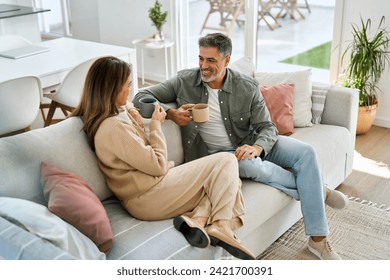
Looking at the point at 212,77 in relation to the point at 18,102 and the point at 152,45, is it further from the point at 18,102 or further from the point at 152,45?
the point at 152,45

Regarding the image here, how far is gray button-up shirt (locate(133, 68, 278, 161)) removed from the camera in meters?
2.77

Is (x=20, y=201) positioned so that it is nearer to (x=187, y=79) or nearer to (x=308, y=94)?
(x=187, y=79)

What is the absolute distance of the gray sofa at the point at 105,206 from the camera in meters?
1.71

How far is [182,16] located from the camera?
529cm

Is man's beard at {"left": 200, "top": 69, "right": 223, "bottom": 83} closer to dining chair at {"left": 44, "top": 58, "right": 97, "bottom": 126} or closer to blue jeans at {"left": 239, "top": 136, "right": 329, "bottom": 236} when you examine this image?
blue jeans at {"left": 239, "top": 136, "right": 329, "bottom": 236}

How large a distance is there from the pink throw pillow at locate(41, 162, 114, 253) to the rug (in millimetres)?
938

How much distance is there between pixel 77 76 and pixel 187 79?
1.10m

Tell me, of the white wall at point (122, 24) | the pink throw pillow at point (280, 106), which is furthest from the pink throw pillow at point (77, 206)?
the white wall at point (122, 24)

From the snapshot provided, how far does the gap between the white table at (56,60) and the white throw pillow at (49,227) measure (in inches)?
67.5

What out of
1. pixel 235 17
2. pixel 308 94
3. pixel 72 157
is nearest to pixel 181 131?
pixel 72 157

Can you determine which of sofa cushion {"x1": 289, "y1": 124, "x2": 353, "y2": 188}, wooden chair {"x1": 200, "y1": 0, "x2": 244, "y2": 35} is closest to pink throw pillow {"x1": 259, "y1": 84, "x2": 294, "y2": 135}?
sofa cushion {"x1": 289, "y1": 124, "x2": 353, "y2": 188}

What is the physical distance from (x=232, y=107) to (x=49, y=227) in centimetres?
126
